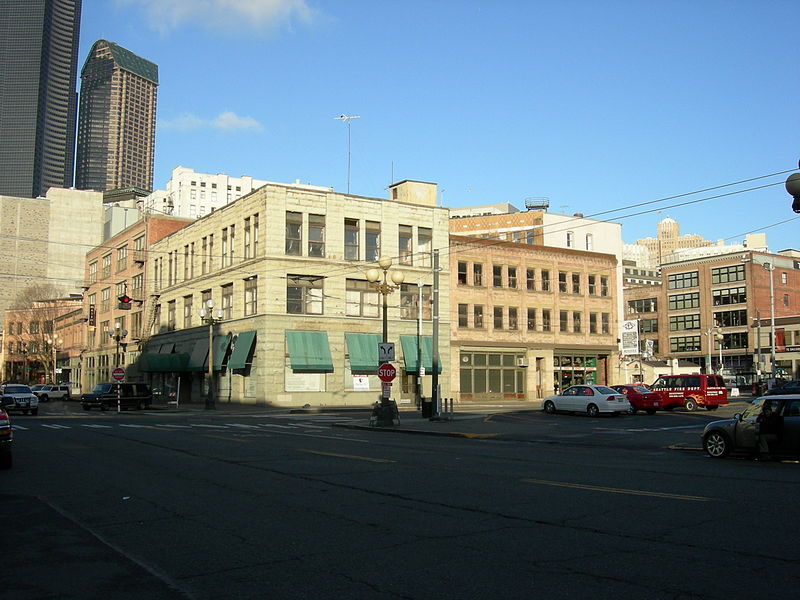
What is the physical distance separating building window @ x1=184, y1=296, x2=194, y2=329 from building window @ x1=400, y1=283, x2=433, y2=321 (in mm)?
18029

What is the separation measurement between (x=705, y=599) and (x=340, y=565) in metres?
3.26

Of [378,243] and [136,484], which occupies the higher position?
[378,243]

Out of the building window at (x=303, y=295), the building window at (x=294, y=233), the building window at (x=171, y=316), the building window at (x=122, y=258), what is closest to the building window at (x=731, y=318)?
the building window at (x=303, y=295)

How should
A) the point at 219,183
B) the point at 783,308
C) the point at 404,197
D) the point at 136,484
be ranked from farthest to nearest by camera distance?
1. the point at 219,183
2. the point at 783,308
3. the point at 404,197
4. the point at 136,484

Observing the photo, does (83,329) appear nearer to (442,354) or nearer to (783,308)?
(442,354)

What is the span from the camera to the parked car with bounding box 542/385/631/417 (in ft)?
118

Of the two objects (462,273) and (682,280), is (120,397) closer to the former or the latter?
(462,273)

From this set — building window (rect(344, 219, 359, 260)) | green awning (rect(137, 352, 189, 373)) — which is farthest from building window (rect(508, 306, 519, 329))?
green awning (rect(137, 352, 189, 373))

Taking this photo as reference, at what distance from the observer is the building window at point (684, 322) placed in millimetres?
96906

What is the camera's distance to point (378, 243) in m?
53.5

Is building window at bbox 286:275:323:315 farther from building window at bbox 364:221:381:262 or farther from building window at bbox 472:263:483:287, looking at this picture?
building window at bbox 472:263:483:287

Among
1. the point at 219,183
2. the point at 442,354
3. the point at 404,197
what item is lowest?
the point at 442,354

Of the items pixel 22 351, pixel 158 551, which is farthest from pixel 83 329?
pixel 158 551

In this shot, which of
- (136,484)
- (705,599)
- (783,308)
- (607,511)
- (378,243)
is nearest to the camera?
(705,599)
